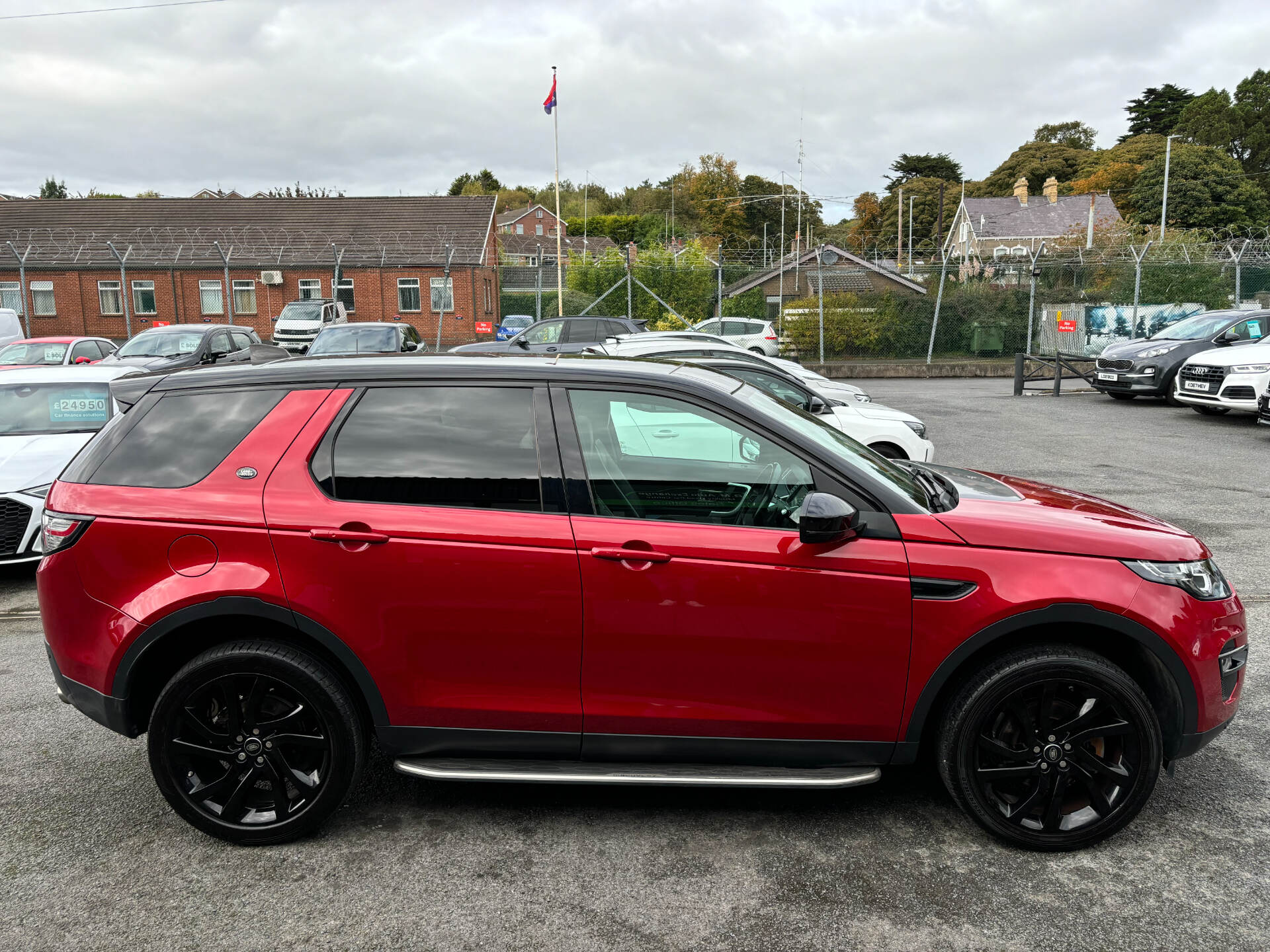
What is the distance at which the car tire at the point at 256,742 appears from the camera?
3.27 metres

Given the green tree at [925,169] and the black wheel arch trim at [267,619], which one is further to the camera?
the green tree at [925,169]

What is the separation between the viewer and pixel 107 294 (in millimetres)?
41125

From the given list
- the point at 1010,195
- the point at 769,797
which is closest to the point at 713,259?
the point at 769,797

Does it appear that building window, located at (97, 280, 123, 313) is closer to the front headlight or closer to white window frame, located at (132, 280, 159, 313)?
white window frame, located at (132, 280, 159, 313)

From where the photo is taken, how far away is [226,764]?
335cm

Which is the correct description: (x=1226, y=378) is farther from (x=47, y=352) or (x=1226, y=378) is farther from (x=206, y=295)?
(x=206, y=295)

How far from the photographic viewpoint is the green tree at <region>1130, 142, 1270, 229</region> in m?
64.7

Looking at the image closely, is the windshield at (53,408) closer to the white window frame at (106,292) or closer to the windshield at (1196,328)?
the windshield at (1196,328)

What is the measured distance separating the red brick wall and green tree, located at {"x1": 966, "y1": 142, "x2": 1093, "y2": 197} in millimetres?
69647

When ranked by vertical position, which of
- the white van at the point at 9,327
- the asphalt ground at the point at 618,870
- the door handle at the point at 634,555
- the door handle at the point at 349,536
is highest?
the white van at the point at 9,327

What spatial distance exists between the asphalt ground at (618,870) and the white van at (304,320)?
25.7 metres

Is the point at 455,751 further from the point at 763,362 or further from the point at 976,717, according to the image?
the point at 763,362

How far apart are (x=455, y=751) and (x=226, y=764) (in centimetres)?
81

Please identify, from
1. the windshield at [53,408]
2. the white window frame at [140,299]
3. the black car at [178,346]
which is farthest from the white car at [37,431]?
the white window frame at [140,299]
